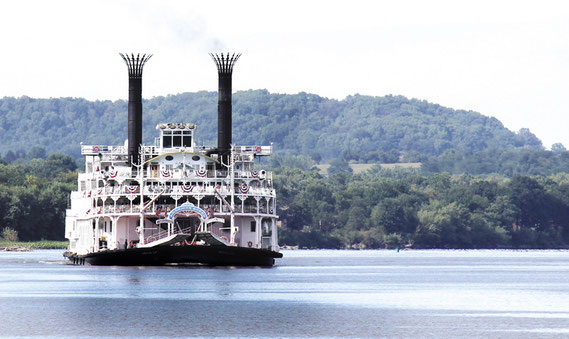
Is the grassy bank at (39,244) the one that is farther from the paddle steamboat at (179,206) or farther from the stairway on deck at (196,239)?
the stairway on deck at (196,239)

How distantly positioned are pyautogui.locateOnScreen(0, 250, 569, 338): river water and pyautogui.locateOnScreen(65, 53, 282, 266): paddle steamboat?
187cm

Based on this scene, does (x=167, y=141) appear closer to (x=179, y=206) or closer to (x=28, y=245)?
(x=179, y=206)

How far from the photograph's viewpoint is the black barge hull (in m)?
107

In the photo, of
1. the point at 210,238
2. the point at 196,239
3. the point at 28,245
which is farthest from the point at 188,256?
the point at 28,245

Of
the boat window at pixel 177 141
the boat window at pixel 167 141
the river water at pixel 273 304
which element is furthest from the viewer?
Result: the boat window at pixel 177 141

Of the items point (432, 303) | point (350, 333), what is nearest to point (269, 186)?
point (432, 303)

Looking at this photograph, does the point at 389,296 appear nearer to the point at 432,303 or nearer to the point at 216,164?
the point at 432,303

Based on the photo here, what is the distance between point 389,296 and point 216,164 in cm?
3510

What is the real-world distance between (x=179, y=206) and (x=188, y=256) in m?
4.30

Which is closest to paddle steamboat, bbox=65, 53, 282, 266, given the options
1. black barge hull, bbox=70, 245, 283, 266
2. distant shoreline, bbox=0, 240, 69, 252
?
black barge hull, bbox=70, 245, 283, 266

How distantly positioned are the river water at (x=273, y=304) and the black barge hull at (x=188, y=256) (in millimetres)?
997

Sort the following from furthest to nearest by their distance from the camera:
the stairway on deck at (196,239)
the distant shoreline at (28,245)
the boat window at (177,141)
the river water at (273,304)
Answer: the distant shoreline at (28,245)
the boat window at (177,141)
the stairway on deck at (196,239)
the river water at (273,304)

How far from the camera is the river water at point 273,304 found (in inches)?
2509

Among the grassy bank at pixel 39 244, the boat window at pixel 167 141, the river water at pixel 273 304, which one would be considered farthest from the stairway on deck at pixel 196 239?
the grassy bank at pixel 39 244
